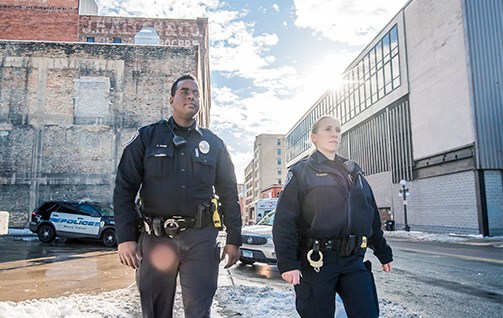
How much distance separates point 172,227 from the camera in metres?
2.65

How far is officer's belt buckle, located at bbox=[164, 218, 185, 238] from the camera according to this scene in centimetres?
265

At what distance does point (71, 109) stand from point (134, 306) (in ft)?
71.9

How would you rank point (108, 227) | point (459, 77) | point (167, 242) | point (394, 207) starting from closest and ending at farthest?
point (167, 242) → point (108, 227) → point (459, 77) → point (394, 207)

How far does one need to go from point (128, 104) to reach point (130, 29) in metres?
12.2

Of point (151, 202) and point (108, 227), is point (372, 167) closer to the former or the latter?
point (108, 227)

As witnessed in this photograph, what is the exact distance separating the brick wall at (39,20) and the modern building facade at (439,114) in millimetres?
25055

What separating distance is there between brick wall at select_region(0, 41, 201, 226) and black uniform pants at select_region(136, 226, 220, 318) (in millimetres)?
22393

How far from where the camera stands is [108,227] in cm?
1414

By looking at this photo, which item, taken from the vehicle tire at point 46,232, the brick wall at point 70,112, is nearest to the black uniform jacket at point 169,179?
the vehicle tire at point 46,232

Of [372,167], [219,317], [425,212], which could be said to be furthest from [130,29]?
[219,317]

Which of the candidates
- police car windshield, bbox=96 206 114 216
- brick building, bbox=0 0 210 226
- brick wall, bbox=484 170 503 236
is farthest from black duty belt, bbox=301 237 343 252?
brick building, bbox=0 0 210 226

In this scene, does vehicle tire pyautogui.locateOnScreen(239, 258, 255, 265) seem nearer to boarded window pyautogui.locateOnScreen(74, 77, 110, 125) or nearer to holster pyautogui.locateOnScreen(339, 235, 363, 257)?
holster pyautogui.locateOnScreen(339, 235, 363, 257)

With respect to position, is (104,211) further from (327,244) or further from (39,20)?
(39,20)

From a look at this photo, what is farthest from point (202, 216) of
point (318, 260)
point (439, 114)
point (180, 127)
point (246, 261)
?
point (439, 114)
